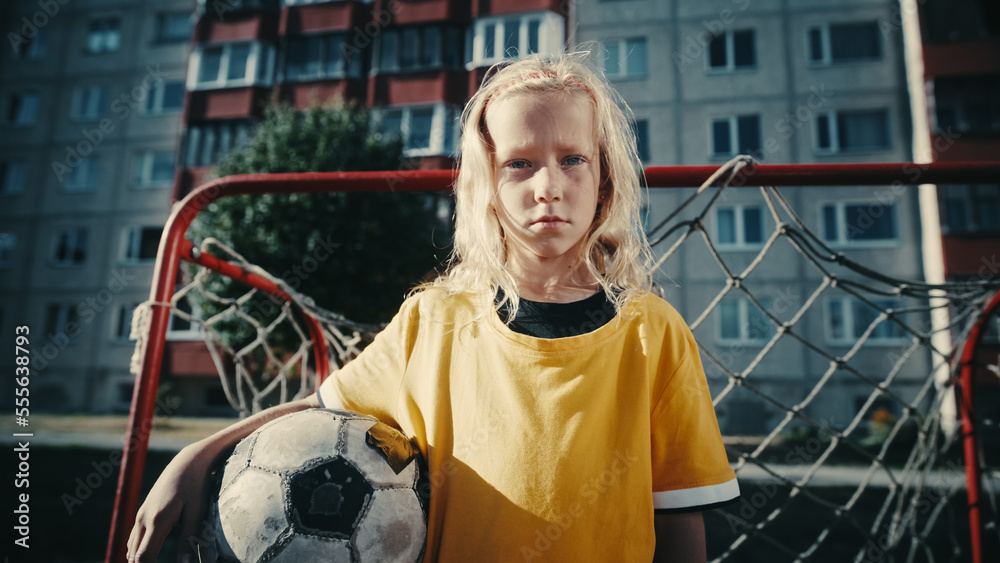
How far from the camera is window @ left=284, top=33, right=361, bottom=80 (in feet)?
44.4

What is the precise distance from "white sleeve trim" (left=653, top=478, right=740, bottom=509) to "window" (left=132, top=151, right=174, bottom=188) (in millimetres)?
17260

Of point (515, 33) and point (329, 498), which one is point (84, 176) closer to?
point (515, 33)

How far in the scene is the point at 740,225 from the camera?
12.2m

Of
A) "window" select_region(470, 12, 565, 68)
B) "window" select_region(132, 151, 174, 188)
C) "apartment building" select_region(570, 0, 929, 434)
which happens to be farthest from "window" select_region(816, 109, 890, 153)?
"window" select_region(132, 151, 174, 188)

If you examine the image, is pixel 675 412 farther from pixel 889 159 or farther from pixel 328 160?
pixel 889 159

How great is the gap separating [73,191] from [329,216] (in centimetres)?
1107

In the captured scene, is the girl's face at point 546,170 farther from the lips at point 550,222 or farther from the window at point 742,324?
the window at point 742,324

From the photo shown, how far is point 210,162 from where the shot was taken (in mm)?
13727

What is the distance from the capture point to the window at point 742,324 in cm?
1186

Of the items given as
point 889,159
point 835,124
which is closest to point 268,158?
point 835,124

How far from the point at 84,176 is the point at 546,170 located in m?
19.0

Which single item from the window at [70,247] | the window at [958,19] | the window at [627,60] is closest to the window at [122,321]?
the window at [70,247]

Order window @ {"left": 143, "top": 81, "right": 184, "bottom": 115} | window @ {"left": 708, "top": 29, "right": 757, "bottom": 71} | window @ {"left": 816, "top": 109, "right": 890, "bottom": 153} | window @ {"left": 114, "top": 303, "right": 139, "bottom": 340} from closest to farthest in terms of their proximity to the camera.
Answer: window @ {"left": 816, "top": 109, "right": 890, "bottom": 153}, window @ {"left": 708, "top": 29, "right": 757, "bottom": 71}, window @ {"left": 114, "top": 303, "right": 139, "bottom": 340}, window @ {"left": 143, "top": 81, "right": 184, "bottom": 115}

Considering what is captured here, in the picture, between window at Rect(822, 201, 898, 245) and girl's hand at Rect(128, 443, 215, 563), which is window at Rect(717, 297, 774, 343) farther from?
girl's hand at Rect(128, 443, 215, 563)
